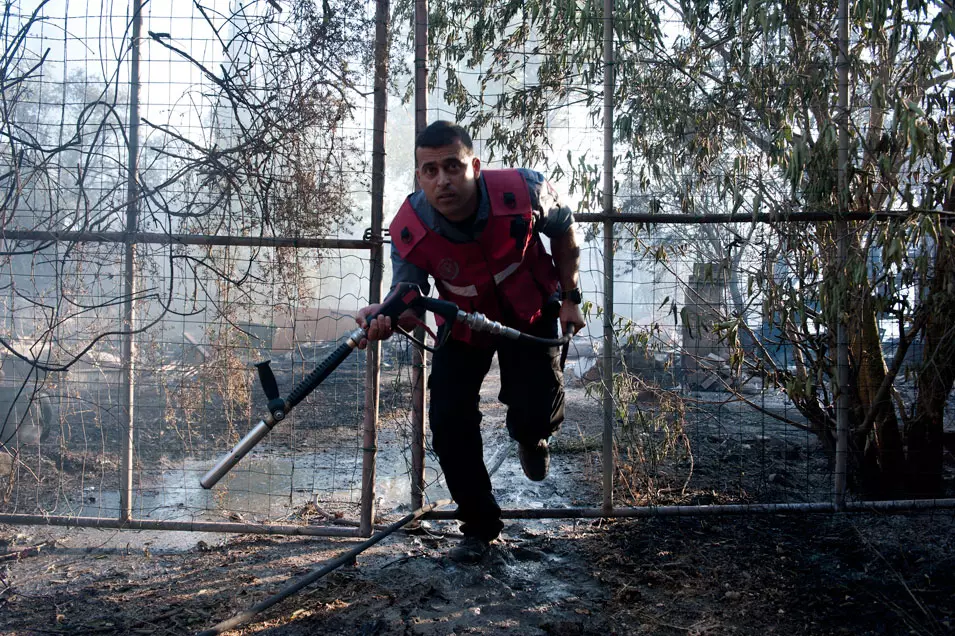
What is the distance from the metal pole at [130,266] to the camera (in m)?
3.46

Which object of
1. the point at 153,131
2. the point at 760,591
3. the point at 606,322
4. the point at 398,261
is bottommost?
the point at 760,591

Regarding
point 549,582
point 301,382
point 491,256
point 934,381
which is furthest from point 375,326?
point 934,381

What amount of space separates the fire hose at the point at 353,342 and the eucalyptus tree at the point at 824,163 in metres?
1.79

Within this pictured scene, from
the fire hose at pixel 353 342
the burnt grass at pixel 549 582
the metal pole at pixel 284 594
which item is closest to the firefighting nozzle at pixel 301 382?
the fire hose at pixel 353 342

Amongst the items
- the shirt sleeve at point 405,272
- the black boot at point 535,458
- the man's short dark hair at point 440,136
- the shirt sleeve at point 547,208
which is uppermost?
the man's short dark hair at point 440,136

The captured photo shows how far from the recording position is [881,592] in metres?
2.78

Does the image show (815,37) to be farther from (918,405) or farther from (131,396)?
(131,396)

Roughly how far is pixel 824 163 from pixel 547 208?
64.7 inches

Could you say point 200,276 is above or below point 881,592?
above

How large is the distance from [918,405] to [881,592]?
166cm

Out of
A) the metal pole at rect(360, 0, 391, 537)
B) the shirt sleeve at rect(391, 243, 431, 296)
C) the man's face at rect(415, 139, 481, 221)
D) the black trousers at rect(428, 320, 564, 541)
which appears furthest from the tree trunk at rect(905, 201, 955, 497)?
the metal pole at rect(360, 0, 391, 537)

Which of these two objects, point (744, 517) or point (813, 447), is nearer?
point (744, 517)

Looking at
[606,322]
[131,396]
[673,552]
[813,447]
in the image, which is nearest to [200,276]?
[131,396]

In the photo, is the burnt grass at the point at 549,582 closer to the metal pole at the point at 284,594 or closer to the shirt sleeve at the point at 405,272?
the metal pole at the point at 284,594
